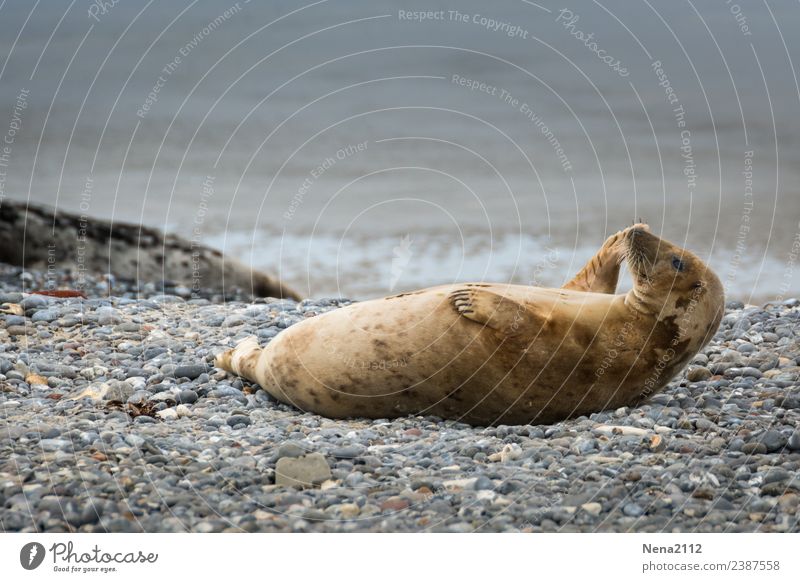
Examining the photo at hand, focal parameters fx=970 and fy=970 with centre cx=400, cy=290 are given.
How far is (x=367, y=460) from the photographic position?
7000 mm

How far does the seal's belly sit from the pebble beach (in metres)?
0.19

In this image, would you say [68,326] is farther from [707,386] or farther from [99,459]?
[707,386]

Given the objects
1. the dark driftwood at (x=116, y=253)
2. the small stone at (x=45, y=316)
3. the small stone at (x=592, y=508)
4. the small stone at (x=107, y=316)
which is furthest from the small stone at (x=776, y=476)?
the dark driftwood at (x=116, y=253)

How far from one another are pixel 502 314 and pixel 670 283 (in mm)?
1435

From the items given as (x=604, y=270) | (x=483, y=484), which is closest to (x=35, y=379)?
(x=483, y=484)

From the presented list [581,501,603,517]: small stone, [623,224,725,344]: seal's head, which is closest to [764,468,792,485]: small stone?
[581,501,603,517]: small stone

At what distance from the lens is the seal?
7.71 meters

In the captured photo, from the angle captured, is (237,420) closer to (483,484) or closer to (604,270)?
(483,484)

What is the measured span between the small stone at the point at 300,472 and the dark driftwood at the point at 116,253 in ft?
26.0

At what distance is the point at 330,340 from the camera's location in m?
8.21

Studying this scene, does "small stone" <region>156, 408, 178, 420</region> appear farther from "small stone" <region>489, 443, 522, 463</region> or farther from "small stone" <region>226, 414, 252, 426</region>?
"small stone" <region>489, 443, 522, 463</region>
